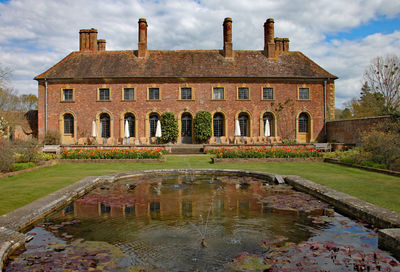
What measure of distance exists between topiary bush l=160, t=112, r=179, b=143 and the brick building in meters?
0.64

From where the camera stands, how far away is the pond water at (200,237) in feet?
12.2

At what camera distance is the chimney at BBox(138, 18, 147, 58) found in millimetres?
27641

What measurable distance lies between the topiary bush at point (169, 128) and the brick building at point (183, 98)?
0.64 m

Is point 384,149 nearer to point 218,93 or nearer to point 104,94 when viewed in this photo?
point 218,93

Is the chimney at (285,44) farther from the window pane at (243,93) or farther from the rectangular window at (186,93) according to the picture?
the rectangular window at (186,93)

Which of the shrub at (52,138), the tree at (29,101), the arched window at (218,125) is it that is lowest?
the shrub at (52,138)

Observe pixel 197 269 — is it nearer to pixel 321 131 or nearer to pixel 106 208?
pixel 106 208

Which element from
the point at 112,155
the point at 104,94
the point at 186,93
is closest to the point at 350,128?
the point at 186,93

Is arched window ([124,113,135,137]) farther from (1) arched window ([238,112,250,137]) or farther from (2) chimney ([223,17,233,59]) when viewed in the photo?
(2) chimney ([223,17,233,59])

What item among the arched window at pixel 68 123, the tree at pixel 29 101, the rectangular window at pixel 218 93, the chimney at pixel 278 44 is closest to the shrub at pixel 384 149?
the rectangular window at pixel 218 93

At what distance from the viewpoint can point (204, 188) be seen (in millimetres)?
8547

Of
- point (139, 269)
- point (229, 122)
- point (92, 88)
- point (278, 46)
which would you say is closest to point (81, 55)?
point (92, 88)

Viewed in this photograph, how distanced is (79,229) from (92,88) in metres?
23.5

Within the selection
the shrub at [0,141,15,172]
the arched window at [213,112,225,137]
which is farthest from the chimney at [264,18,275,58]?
the shrub at [0,141,15,172]
